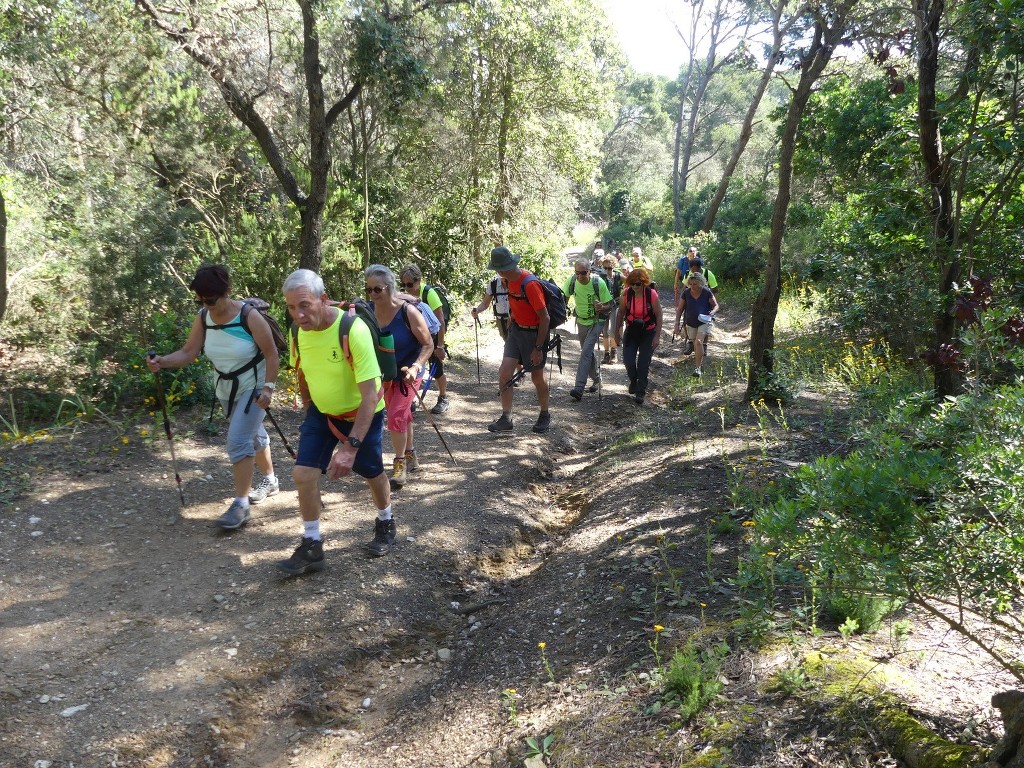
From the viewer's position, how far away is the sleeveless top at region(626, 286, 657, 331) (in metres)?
9.75

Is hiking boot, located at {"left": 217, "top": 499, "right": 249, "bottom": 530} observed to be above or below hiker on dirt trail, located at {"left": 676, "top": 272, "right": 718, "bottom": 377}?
below

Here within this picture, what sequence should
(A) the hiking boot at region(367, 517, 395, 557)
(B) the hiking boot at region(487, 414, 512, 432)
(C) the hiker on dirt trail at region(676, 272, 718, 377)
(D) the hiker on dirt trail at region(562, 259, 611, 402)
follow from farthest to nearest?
(C) the hiker on dirt trail at region(676, 272, 718, 377), (D) the hiker on dirt trail at region(562, 259, 611, 402), (B) the hiking boot at region(487, 414, 512, 432), (A) the hiking boot at region(367, 517, 395, 557)

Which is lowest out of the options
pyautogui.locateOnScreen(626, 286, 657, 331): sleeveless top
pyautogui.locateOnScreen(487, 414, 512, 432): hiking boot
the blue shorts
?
pyautogui.locateOnScreen(487, 414, 512, 432): hiking boot

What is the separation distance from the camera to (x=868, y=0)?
10125 millimetres

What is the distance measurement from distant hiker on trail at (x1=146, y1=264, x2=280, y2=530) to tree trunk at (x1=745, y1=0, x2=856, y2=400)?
5589mm

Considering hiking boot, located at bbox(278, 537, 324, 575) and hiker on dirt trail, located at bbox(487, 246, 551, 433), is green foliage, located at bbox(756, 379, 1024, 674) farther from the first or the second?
hiker on dirt trail, located at bbox(487, 246, 551, 433)

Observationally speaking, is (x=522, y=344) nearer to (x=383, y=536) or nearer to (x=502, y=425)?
(x=502, y=425)

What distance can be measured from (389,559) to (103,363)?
5.07m

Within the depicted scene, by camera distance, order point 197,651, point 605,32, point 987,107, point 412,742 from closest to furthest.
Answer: point 412,742 → point 197,651 → point 987,107 → point 605,32

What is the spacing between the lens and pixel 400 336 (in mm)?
6215

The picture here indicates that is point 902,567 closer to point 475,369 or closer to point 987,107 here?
point 987,107

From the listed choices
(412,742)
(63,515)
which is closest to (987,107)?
(412,742)

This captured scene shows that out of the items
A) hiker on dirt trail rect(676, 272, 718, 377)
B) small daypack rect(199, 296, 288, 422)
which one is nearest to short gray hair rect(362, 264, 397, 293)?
small daypack rect(199, 296, 288, 422)

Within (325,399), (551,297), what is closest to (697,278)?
(551,297)
